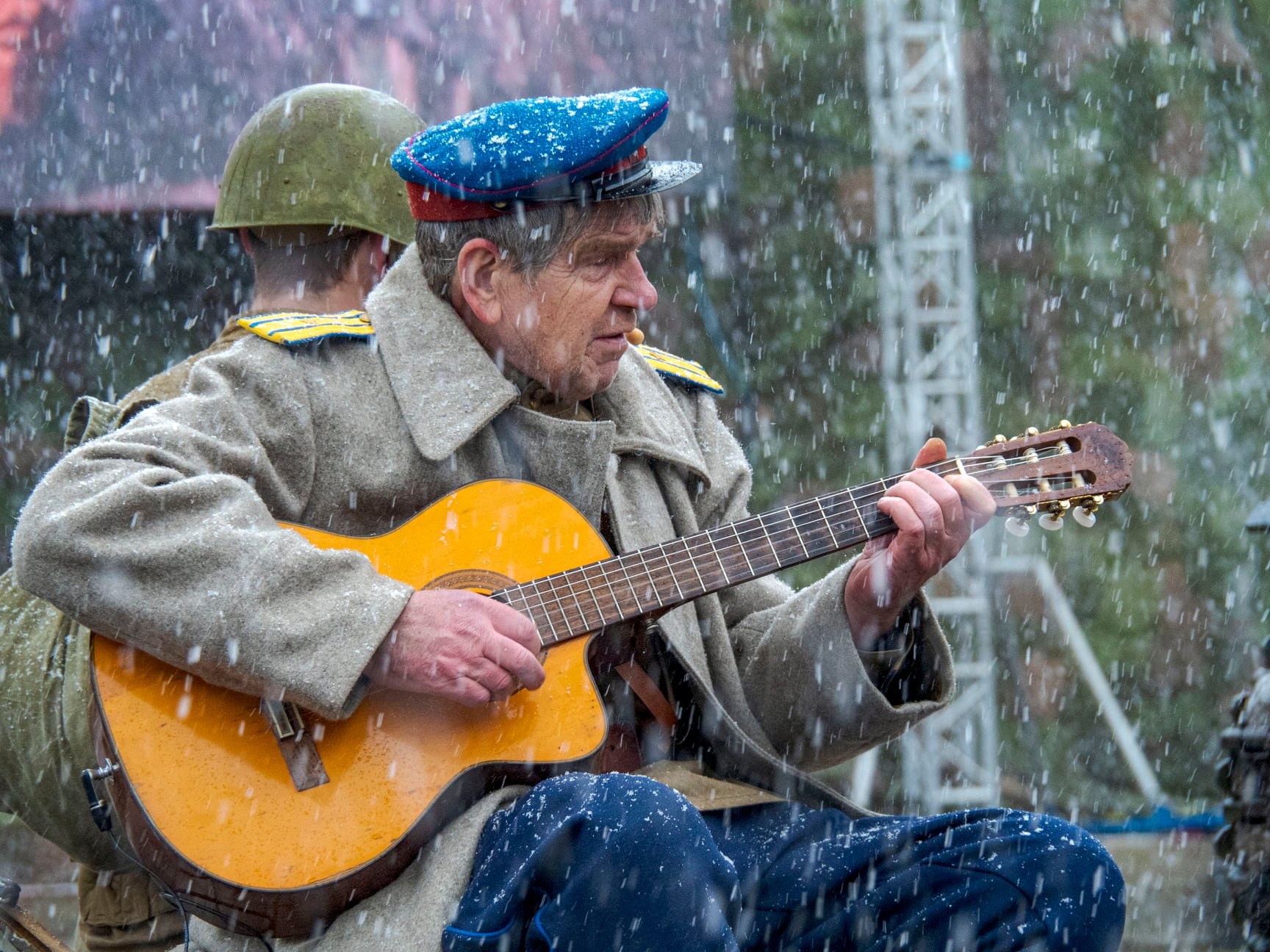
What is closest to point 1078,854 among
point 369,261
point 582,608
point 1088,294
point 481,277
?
point 582,608

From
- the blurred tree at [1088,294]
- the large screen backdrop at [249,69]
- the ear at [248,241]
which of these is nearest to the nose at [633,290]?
the ear at [248,241]

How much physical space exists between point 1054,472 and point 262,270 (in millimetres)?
1902

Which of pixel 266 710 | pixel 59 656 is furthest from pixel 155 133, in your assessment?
pixel 266 710

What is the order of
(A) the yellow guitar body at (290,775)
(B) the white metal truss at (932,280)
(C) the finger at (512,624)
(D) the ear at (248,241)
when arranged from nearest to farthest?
(A) the yellow guitar body at (290,775), (C) the finger at (512,624), (D) the ear at (248,241), (B) the white metal truss at (932,280)

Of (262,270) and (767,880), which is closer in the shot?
(767,880)

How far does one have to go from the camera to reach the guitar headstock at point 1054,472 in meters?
2.39

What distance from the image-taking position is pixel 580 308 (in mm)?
2482

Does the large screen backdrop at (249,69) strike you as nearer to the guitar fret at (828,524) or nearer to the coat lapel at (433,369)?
the coat lapel at (433,369)

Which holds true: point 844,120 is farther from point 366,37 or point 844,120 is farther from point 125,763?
point 125,763

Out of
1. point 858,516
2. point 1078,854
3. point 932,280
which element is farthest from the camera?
point 932,280

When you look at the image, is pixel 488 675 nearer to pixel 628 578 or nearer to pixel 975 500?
pixel 628 578

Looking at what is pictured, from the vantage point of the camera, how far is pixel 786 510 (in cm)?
244

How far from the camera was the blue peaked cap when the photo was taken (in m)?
2.41

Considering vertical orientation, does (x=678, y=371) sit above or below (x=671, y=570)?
above
